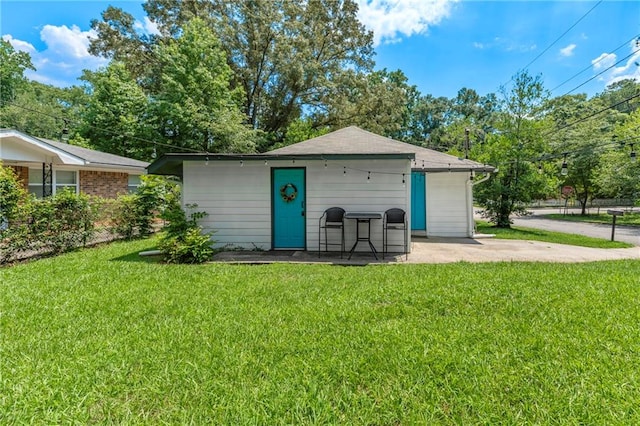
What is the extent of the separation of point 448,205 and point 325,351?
8.87 metres

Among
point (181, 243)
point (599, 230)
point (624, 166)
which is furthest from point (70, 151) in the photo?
point (624, 166)

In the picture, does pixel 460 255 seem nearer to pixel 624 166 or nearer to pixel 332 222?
pixel 332 222

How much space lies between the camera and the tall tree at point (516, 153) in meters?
12.5

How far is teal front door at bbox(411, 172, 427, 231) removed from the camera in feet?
34.3

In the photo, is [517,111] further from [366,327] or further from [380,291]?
[366,327]

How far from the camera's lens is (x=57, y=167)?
11109 mm

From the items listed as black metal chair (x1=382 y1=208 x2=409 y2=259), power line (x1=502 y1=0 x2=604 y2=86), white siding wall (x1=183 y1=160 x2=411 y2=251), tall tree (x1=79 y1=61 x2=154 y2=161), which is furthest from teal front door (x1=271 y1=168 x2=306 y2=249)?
tall tree (x1=79 y1=61 x2=154 y2=161)

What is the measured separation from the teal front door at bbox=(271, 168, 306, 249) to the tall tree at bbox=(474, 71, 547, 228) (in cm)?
918

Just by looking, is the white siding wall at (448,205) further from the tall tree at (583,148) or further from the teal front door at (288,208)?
the tall tree at (583,148)

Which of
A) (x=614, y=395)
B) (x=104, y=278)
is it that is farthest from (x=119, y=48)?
(x=614, y=395)

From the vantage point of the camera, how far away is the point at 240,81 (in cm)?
2109

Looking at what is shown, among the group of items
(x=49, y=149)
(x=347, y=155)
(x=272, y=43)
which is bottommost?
(x=347, y=155)

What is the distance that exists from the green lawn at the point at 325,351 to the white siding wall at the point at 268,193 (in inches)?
112

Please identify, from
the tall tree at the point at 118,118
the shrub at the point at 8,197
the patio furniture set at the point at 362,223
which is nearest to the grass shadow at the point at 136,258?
the shrub at the point at 8,197
